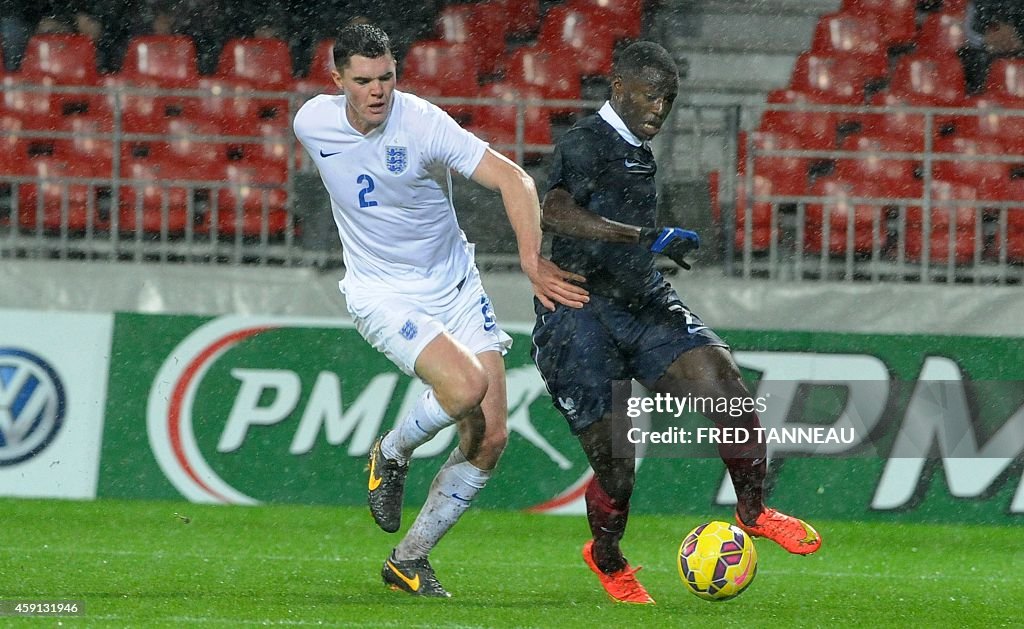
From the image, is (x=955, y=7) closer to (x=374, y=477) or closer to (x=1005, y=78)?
(x=1005, y=78)

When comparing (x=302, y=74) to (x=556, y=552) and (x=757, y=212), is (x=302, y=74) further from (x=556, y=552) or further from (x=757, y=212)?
(x=556, y=552)

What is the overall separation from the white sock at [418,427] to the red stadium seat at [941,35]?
7650 millimetres

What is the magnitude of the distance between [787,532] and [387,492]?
1565 mm

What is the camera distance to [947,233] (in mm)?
10555

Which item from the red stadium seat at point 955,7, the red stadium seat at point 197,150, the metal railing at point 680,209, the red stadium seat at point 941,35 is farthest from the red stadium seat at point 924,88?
the red stadium seat at point 197,150

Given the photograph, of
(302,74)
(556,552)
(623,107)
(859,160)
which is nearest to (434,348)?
(623,107)

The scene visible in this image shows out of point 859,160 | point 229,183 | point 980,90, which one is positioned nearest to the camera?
point 229,183

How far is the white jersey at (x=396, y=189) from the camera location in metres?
5.96

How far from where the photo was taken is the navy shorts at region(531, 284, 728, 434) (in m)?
5.91

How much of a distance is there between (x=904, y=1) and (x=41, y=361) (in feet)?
24.6

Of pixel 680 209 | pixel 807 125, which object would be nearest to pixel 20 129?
pixel 680 209

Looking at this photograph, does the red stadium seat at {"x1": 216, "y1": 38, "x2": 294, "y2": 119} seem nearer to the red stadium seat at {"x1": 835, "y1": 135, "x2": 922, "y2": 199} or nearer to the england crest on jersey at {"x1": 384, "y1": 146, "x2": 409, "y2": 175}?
the red stadium seat at {"x1": 835, "y1": 135, "x2": 922, "y2": 199}

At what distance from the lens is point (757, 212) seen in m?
10.4

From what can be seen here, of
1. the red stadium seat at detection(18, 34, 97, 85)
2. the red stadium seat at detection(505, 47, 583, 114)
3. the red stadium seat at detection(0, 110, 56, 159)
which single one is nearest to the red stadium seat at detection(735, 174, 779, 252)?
the red stadium seat at detection(505, 47, 583, 114)
